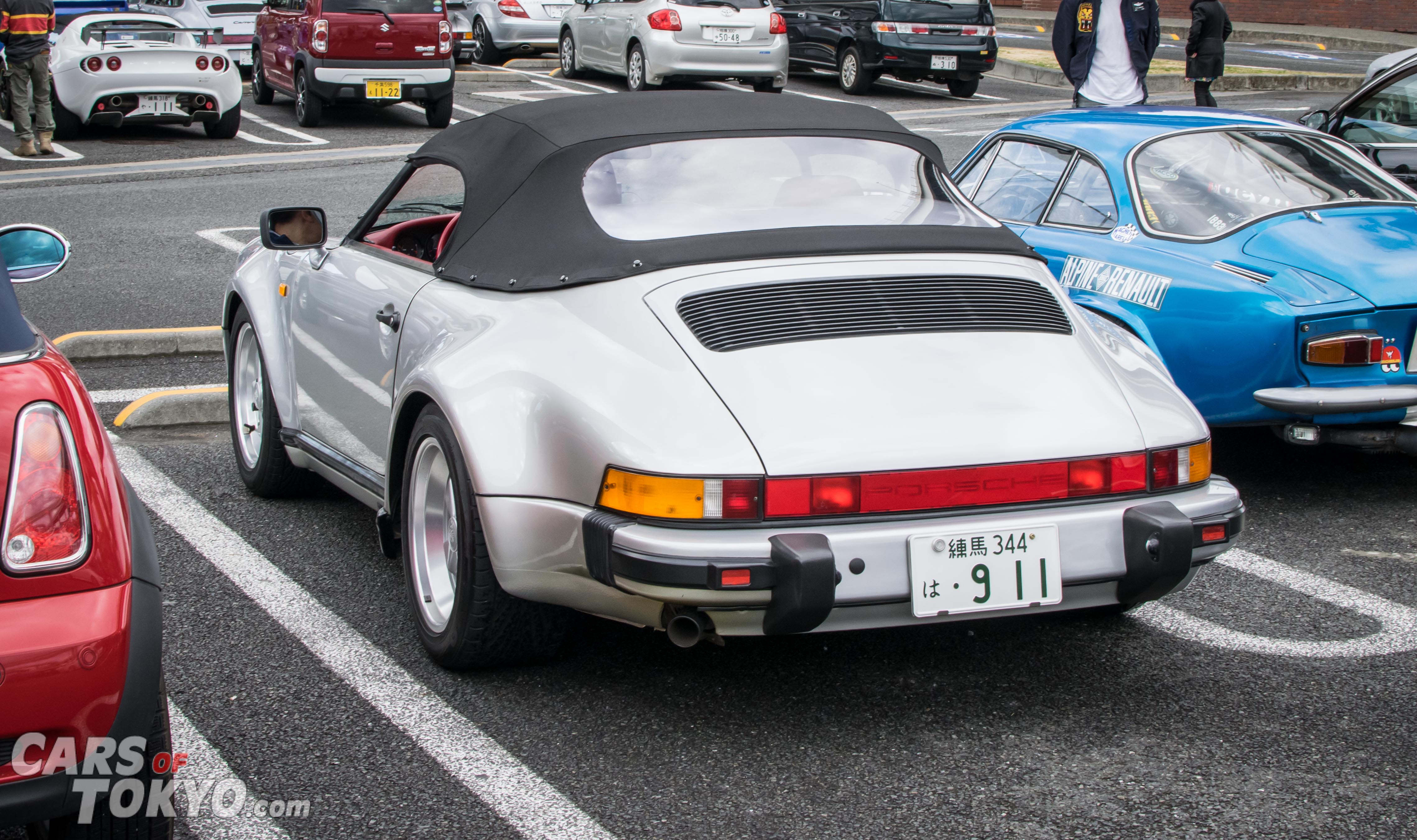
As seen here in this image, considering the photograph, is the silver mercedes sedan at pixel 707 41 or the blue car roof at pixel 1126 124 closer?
the blue car roof at pixel 1126 124

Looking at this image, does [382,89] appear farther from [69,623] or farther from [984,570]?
[69,623]

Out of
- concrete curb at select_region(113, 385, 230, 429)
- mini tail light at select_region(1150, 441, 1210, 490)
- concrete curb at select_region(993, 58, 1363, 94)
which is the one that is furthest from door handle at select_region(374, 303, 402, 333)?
concrete curb at select_region(993, 58, 1363, 94)

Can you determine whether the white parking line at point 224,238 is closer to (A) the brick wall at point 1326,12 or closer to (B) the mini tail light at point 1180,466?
(B) the mini tail light at point 1180,466

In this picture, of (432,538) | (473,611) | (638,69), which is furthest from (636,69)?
(473,611)

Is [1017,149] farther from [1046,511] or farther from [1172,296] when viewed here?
[1046,511]

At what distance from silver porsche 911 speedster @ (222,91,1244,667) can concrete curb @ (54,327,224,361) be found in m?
3.25

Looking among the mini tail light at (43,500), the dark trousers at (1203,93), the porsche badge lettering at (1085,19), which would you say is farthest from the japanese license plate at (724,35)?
the mini tail light at (43,500)

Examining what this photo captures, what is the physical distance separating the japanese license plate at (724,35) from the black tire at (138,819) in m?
16.3

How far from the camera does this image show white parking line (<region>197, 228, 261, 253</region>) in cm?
988

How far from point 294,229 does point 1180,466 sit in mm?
2825

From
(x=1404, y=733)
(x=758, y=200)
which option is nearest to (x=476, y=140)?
(x=758, y=200)

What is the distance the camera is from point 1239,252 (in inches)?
201

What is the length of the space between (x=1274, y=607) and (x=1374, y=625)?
26cm

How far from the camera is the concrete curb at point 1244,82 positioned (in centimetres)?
2138
